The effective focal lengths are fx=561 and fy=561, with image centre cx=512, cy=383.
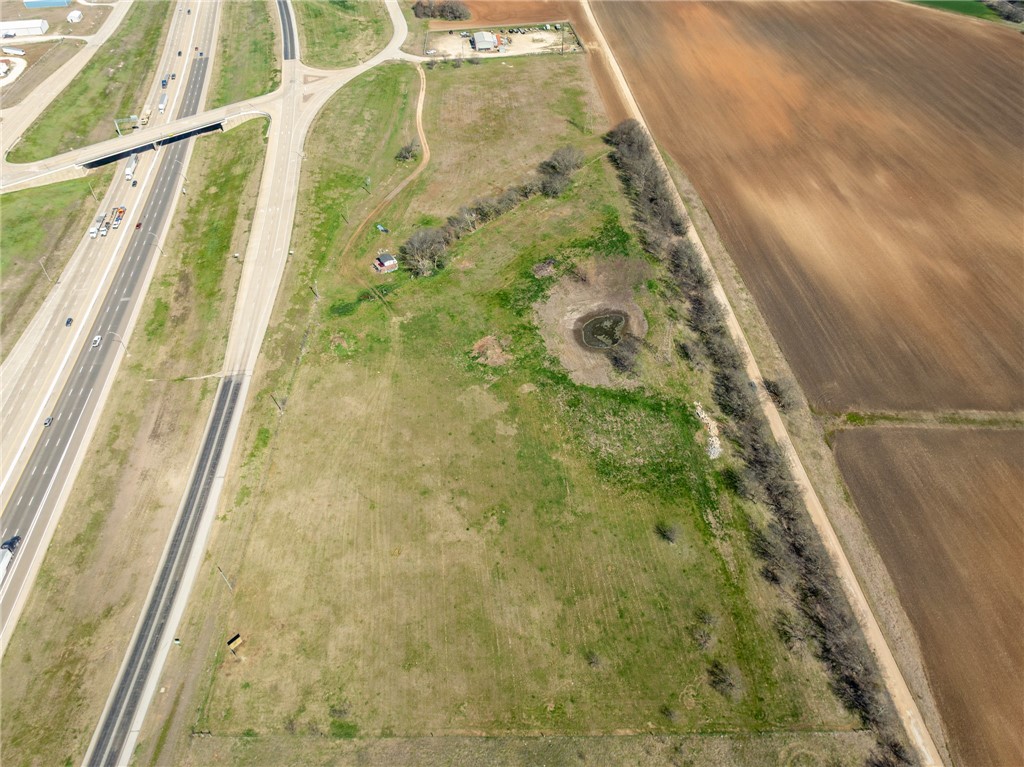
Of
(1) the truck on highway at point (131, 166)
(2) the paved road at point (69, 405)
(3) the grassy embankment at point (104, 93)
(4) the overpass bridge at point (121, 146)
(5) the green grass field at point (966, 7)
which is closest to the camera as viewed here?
(2) the paved road at point (69, 405)

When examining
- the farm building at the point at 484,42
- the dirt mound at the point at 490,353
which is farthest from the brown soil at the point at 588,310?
the farm building at the point at 484,42

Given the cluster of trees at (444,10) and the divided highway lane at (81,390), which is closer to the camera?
the divided highway lane at (81,390)

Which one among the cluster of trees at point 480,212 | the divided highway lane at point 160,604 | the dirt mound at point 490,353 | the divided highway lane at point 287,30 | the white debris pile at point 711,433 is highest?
the divided highway lane at point 287,30

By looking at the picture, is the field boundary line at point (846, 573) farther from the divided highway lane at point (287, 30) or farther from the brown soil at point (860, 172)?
the divided highway lane at point (287, 30)

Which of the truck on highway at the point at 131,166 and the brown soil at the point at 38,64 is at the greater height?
the brown soil at the point at 38,64

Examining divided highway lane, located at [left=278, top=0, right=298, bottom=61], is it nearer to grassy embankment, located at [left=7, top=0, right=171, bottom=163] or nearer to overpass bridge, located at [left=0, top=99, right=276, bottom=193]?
overpass bridge, located at [left=0, top=99, right=276, bottom=193]

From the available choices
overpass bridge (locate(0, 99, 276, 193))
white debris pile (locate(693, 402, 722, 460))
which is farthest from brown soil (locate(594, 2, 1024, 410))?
overpass bridge (locate(0, 99, 276, 193))

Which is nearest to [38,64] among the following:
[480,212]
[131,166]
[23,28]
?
[23,28]

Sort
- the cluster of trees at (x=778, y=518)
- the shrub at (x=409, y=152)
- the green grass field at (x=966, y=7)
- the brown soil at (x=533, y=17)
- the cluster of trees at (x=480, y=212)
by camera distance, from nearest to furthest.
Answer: the cluster of trees at (x=778, y=518) → the cluster of trees at (x=480, y=212) → the shrub at (x=409, y=152) → the brown soil at (x=533, y=17) → the green grass field at (x=966, y=7)

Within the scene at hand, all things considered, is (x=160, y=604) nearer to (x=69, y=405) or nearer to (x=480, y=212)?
(x=69, y=405)
